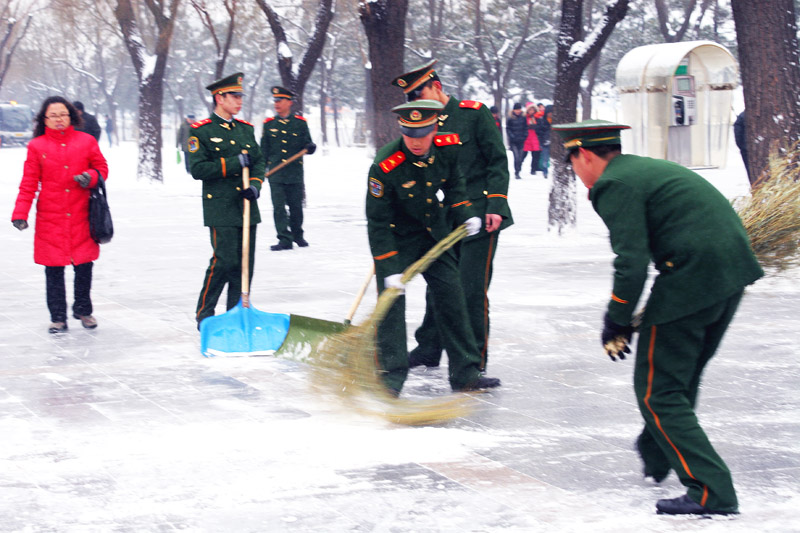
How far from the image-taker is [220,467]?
4.81 meters

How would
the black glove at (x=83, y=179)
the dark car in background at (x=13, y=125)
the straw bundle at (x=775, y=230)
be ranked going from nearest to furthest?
the straw bundle at (x=775, y=230), the black glove at (x=83, y=179), the dark car in background at (x=13, y=125)

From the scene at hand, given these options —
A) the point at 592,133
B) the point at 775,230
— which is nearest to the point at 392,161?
the point at 592,133

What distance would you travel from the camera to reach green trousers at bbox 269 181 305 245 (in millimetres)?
12945

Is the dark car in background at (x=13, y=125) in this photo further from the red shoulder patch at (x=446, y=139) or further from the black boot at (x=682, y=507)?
the black boot at (x=682, y=507)

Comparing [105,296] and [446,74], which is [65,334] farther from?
[446,74]

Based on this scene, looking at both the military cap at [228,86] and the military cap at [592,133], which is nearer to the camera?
the military cap at [592,133]

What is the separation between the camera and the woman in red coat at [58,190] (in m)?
7.88

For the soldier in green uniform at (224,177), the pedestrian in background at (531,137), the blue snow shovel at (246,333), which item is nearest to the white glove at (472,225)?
the blue snow shovel at (246,333)

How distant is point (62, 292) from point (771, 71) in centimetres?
726

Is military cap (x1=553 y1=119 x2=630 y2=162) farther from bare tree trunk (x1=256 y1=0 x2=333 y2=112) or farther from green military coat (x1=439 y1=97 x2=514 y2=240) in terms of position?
bare tree trunk (x1=256 y1=0 x2=333 y2=112)

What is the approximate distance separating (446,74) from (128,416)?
4898 cm

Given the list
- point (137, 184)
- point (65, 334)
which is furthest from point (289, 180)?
point (137, 184)

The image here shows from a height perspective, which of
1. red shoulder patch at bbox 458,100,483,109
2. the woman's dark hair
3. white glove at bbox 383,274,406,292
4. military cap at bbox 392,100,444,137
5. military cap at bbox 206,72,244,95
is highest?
military cap at bbox 206,72,244,95

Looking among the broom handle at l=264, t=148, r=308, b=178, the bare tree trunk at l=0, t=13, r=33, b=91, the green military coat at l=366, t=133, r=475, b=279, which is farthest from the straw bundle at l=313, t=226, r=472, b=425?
the bare tree trunk at l=0, t=13, r=33, b=91
